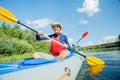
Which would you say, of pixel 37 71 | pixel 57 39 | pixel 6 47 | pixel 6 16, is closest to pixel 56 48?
pixel 57 39

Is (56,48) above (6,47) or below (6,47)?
below

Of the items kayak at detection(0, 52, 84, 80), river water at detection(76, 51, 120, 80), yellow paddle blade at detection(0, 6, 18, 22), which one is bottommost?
river water at detection(76, 51, 120, 80)

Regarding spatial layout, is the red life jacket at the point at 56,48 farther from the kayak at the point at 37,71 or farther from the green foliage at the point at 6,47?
the green foliage at the point at 6,47

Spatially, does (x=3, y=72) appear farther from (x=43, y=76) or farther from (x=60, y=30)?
(x=60, y=30)

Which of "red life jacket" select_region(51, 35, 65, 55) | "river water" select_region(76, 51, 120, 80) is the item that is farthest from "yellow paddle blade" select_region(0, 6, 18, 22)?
"river water" select_region(76, 51, 120, 80)

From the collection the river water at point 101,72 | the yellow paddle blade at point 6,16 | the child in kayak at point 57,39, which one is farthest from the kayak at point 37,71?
the yellow paddle blade at point 6,16

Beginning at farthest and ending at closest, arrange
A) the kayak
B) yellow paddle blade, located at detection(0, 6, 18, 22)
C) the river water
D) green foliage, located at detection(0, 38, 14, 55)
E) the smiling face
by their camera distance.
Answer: green foliage, located at detection(0, 38, 14, 55)
the river water
the smiling face
yellow paddle blade, located at detection(0, 6, 18, 22)
the kayak

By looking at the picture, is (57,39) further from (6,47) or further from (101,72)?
(6,47)

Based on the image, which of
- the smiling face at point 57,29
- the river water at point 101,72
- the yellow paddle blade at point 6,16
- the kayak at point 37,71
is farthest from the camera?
the river water at point 101,72

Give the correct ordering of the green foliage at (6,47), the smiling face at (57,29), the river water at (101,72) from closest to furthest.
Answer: the smiling face at (57,29), the river water at (101,72), the green foliage at (6,47)

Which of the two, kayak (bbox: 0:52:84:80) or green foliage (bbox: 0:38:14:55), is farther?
green foliage (bbox: 0:38:14:55)

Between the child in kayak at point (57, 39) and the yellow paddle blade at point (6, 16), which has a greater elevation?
the yellow paddle blade at point (6, 16)

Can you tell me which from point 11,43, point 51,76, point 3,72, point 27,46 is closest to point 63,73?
point 51,76

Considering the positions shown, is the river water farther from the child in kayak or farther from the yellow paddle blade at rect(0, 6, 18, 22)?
the yellow paddle blade at rect(0, 6, 18, 22)
